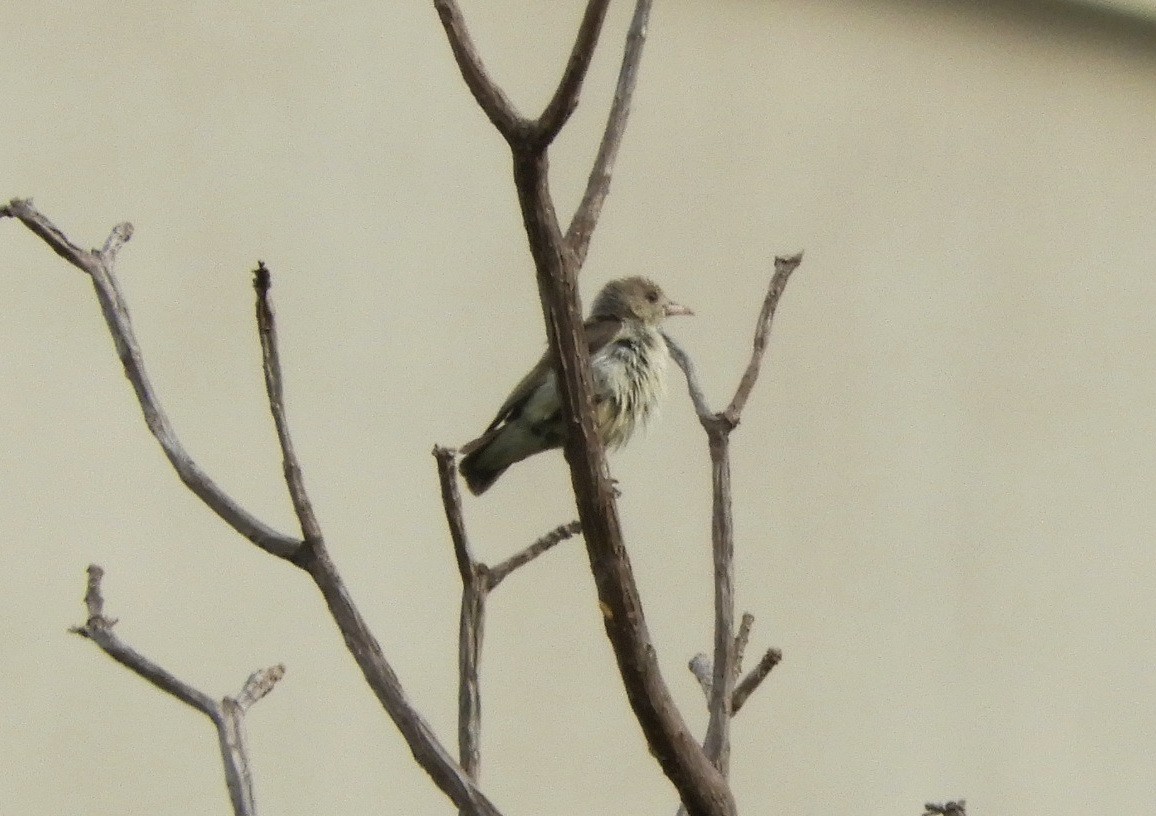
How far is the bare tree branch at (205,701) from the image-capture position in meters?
2.22

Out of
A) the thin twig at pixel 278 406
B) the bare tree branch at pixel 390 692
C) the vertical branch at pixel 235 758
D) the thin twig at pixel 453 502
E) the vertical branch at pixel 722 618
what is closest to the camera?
the thin twig at pixel 278 406

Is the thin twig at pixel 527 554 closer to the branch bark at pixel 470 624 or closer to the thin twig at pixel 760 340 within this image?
the branch bark at pixel 470 624

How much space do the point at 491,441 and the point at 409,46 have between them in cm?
170

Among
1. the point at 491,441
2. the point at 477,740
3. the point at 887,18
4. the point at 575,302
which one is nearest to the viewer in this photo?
the point at 575,302

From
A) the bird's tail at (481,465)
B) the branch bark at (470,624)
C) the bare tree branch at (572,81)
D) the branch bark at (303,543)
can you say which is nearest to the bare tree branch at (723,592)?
the branch bark at (470,624)

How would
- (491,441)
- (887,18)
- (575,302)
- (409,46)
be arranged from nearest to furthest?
(575,302), (491,441), (409,46), (887,18)

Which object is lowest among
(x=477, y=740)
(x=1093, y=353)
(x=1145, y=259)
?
(x=477, y=740)

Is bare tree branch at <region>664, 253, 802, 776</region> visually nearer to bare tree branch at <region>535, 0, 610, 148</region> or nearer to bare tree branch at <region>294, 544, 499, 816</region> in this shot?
bare tree branch at <region>294, 544, 499, 816</region>

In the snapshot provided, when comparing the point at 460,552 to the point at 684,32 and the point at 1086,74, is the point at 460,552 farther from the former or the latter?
the point at 1086,74

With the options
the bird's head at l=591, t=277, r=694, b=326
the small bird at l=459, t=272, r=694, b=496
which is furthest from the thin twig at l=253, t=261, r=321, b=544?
the bird's head at l=591, t=277, r=694, b=326

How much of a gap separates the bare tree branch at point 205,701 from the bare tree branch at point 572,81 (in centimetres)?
90

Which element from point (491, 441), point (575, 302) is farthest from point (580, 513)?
point (491, 441)

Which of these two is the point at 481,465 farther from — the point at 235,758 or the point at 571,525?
the point at 235,758

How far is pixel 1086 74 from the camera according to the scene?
19.3 ft
